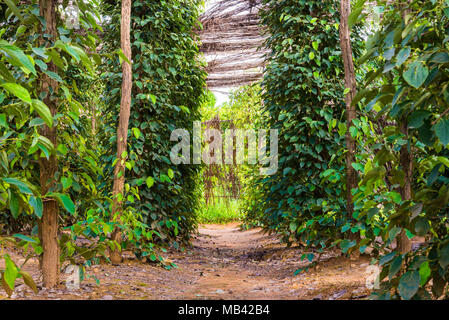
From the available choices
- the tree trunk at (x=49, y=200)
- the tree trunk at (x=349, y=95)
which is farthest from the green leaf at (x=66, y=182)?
the tree trunk at (x=349, y=95)

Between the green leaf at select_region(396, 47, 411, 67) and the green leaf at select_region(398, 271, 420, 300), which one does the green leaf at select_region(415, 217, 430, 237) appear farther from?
the green leaf at select_region(396, 47, 411, 67)

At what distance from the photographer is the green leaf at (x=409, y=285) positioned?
3.23 feet

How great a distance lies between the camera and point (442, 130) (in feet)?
3.00

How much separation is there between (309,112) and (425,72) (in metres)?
2.41

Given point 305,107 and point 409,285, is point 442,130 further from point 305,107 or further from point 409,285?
point 305,107

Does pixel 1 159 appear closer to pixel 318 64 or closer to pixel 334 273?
pixel 334 273

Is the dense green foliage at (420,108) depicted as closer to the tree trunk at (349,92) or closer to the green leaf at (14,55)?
the green leaf at (14,55)

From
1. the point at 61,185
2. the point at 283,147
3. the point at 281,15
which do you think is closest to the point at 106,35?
Result: the point at 281,15

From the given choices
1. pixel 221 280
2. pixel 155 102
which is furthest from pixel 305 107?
pixel 221 280

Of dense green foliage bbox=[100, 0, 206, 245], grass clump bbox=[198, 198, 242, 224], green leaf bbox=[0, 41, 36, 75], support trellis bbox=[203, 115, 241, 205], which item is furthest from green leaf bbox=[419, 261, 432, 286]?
support trellis bbox=[203, 115, 241, 205]

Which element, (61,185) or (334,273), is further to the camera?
(334,273)

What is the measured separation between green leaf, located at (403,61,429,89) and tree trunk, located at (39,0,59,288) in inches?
A: 61.1

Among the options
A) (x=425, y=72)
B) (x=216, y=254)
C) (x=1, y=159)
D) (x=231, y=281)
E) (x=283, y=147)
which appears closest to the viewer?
(x=425, y=72)

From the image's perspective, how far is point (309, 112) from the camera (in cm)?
333
